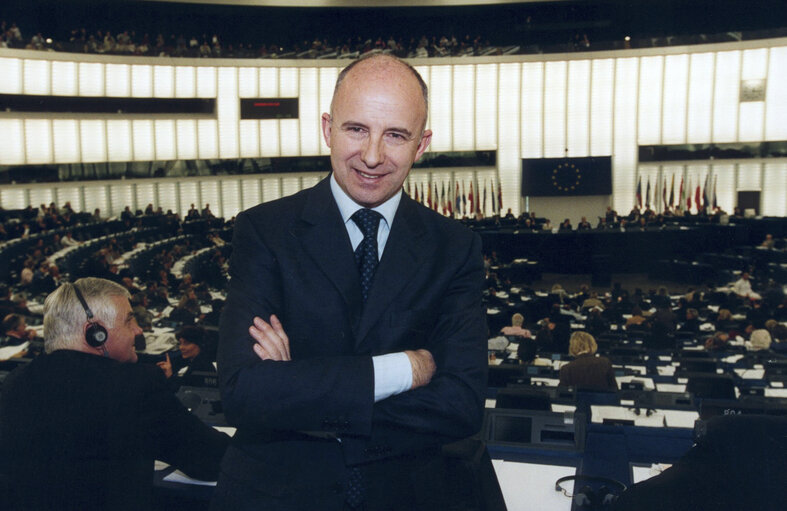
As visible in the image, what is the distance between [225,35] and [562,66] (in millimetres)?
13940

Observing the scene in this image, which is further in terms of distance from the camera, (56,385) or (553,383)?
(553,383)

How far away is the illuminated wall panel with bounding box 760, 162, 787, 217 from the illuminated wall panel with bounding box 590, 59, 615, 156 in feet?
19.1

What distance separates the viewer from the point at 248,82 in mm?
27109

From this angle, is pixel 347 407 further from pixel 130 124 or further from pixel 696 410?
pixel 130 124

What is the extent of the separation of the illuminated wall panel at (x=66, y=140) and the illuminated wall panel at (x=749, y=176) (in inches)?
966

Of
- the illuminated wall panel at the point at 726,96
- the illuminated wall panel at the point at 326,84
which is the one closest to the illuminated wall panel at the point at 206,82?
the illuminated wall panel at the point at 326,84

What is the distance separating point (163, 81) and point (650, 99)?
747 inches

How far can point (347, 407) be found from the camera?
152 cm

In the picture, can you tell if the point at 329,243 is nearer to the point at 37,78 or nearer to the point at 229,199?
the point at 37,78

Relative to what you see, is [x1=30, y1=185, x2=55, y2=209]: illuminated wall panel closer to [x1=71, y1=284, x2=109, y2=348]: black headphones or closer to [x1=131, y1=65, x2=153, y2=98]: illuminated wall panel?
[x1=131, y1=65, x2=153, y2=98]: illuminated wall panel

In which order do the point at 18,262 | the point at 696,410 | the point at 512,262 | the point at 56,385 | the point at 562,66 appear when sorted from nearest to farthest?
1. the point at 56,385
2. the point at 696,410
3. the point at 18,262
4. the point at 512,262
5. the point at 562,66

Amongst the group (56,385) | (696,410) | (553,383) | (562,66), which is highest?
(562,66)

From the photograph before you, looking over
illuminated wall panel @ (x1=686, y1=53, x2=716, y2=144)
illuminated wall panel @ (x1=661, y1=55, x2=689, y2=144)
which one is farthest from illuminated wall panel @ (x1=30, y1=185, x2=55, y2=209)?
illuminated wall panel @ (x1=686, y1=53, x2=716, y2=144)

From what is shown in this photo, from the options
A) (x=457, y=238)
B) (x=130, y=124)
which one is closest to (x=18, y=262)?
→ (x=130, y=124)
